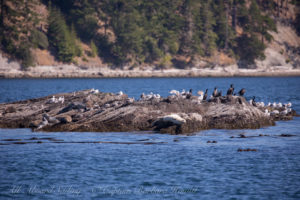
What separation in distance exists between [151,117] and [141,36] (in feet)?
310

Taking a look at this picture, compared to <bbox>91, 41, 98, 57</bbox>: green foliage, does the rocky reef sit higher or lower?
lower

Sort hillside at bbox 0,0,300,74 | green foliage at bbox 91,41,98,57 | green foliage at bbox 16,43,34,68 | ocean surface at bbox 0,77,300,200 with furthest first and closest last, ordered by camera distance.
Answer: green foliage at bbox 91,41,98,57, hillside at bbox 0,0,300,74, green foliage at bbox 16,43,34,68, ocean surface at bbox 0,77,300,200

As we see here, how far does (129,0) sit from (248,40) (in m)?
34.0

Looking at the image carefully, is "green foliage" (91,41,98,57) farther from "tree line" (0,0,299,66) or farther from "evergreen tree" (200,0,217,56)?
"evergreen tree" (200,0,217,56)

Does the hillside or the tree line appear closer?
the hillside

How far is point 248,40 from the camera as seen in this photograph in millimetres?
129125

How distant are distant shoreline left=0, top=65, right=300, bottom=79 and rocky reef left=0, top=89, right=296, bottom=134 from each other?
76.8 meters

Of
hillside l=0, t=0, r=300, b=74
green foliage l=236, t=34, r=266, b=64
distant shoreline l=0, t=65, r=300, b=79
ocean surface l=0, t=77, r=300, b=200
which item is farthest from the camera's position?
green foliage l=236, t=34, r=266, b=64

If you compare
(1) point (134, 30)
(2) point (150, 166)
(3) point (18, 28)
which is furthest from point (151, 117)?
(1) point (134, 30)

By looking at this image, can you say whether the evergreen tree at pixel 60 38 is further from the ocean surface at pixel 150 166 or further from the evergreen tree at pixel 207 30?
the ocean surface at pixel 150 166

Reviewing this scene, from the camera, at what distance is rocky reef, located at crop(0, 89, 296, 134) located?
1040 inches

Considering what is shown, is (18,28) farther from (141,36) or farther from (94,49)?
(141,36)

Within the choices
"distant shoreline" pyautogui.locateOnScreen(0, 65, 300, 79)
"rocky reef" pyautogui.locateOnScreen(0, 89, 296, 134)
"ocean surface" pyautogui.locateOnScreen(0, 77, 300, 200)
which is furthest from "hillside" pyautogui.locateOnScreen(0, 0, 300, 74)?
"ocean surface" pyautogui.locateOnScreen(0, 77, 300, 200)

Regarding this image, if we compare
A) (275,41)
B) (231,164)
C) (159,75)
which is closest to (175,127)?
(231,164)
